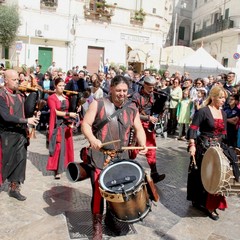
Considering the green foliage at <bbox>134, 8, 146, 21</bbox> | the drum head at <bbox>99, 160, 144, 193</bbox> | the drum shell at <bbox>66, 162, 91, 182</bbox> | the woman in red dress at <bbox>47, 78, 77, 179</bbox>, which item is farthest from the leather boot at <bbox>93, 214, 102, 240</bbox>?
the green foliage at <bbox>134, 8, 146, 21</bbox>

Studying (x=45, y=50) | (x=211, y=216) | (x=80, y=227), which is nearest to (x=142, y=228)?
(x=80, y=227)

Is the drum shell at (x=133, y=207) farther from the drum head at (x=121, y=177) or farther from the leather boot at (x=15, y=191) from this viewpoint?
the leather boot at (x=15, y=191)

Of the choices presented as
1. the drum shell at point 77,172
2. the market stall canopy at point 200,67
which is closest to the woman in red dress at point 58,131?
the drum shell at point 77,172

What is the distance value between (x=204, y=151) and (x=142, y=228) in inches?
53.7

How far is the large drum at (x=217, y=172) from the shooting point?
432 centimetres

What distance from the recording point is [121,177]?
3.61 meters

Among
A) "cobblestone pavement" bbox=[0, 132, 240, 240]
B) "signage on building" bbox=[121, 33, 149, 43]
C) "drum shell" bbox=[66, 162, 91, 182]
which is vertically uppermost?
"signage on building" bbox=[121, 33, 149, 43]

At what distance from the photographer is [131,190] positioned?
3.43 m

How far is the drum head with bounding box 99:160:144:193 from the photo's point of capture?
11.4 feet

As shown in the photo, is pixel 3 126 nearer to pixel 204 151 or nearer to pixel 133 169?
pixel 133 169

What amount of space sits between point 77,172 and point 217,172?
1697 millimetres

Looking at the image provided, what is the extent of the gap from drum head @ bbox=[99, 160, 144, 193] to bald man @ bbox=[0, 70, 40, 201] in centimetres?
176

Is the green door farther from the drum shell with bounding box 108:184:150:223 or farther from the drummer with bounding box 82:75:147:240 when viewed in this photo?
the drum shell with bounding box 108:184:150:223

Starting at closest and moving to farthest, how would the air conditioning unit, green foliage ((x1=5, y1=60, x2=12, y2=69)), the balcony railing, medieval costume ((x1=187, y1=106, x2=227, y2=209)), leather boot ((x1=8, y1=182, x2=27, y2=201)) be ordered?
1. medieval costume ((x1=187, y1=106, x2=227, y2=209))
2. leather boot ((x1=8, y1=182, x2=27, y2=201))
3. green foliage ((x1=5, y1=60, x2=12, y2=69))
4. the air conditioning unit
5. the balcony railing
